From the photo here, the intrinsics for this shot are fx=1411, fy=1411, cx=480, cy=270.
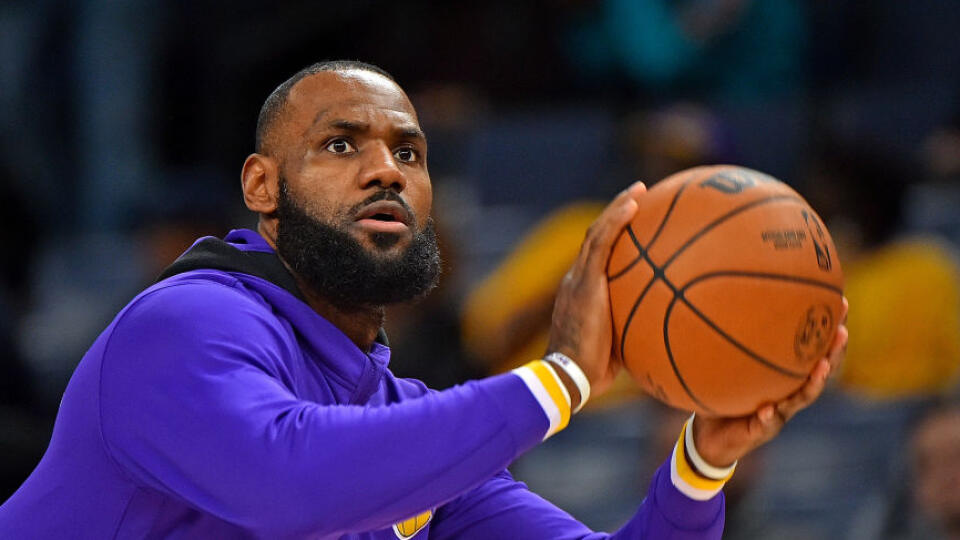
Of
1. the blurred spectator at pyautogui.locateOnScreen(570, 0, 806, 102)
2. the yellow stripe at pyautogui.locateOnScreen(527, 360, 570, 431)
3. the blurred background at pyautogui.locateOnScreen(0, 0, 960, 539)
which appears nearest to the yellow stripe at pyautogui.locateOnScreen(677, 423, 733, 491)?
the yellow stripe at pyautogui.locateOnScreen(527, 360, 570, 431)

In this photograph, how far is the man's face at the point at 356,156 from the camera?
3.29 m

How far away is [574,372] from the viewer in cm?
291

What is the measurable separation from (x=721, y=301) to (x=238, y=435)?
42.6 inches

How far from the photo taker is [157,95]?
869 centimetres

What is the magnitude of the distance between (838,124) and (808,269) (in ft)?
16.8

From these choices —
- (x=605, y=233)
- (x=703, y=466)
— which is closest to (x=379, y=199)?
(x=605, y=233)

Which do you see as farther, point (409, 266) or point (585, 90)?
point (585, 90)

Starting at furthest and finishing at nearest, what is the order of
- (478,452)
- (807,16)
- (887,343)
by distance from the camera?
(807,16), (887,343), (478,452)

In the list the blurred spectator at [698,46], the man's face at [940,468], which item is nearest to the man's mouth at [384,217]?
the man's face at [940,468]

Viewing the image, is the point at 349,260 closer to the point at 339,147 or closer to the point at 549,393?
the point at 339,147

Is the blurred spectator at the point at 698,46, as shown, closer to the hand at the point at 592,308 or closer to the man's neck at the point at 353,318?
the man's neck at the point at 353,318

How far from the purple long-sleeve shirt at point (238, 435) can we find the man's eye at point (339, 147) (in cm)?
36

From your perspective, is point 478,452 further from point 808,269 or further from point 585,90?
point 585,90

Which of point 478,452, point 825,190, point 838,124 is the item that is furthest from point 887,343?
point 478,452
